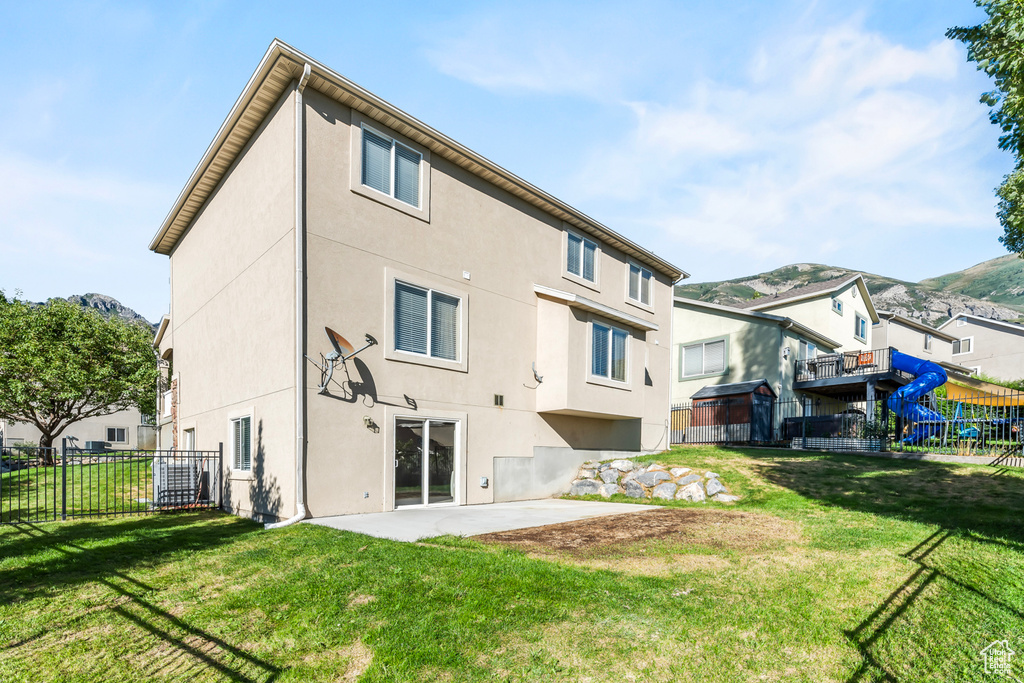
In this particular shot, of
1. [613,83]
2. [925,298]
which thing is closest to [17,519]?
[613,83]

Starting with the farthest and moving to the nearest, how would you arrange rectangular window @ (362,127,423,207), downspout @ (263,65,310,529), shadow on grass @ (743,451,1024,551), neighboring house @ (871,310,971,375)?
neighboring house @ (871,310,971,375) → rectangular window @ (362,127,423,207) → downspout @ (263,65,310,529) → shadow on grass @ (743,451,1024,551)

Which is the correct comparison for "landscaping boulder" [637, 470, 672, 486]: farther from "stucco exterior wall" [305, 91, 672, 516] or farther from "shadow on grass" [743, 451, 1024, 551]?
"shadow on grass" [743, 451, 1024, 551]

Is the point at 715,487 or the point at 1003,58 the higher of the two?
the point at 1003,58

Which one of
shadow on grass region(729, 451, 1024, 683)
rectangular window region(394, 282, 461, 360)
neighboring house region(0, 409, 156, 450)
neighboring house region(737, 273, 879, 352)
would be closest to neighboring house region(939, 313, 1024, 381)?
neighboring house region(737, 273, 879, 352)

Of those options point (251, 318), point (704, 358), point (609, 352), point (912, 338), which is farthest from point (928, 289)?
point (251, 318)

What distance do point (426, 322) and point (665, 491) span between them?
6880 millimetres

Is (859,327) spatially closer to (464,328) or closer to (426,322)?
(464,328)

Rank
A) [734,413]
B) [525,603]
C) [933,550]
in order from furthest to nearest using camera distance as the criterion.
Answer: [734,413] → [933,550] → [525,603]

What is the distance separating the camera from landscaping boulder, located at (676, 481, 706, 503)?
12878 mm

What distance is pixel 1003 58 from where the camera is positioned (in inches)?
258

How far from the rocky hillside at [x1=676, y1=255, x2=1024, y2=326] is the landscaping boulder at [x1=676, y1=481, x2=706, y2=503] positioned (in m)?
109

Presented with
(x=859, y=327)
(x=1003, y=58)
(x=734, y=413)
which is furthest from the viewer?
(x=859, y=327)

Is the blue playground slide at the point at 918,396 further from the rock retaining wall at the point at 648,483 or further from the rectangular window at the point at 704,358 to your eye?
the rock retaining wall at the point at 648,483

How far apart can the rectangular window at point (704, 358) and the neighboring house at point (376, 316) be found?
10403 mm
